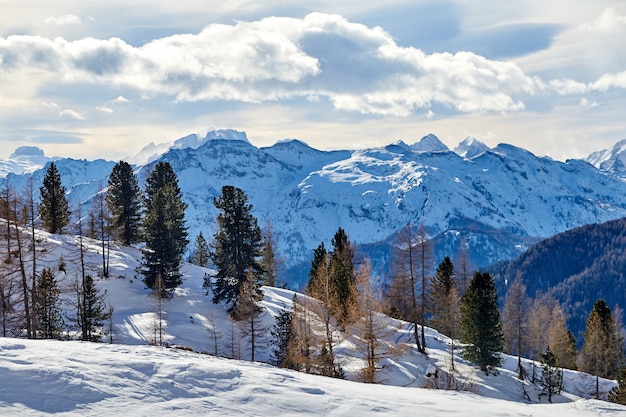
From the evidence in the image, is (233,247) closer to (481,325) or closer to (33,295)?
(33,295)

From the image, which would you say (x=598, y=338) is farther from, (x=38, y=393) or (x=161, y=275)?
(x=38, y=393)

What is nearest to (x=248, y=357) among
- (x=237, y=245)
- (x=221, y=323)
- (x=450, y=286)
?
(x=221, y=323)

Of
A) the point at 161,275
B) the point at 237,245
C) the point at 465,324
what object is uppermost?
the point at 237,245

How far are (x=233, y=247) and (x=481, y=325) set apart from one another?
85.0 ft

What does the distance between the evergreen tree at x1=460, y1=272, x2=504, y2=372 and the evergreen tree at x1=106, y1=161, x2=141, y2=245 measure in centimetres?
4218

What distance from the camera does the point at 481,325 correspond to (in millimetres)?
48656

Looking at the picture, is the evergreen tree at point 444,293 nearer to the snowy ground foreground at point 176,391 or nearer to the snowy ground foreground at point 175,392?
the snowy ground foreground at point 176,391

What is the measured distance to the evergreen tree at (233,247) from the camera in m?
48.7

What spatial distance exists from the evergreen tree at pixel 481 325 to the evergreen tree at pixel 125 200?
4218cm

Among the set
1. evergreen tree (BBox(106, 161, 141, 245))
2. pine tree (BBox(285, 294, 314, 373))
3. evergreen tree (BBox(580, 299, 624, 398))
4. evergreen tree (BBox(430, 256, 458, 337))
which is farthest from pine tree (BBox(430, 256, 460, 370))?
evergreen tree (BBox(106, 161, 141, 245))

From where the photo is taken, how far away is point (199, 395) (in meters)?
15.3

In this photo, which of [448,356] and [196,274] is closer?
[448,356]

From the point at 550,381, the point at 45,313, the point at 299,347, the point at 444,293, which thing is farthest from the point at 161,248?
the point at 550,381

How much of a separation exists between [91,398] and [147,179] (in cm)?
5521
